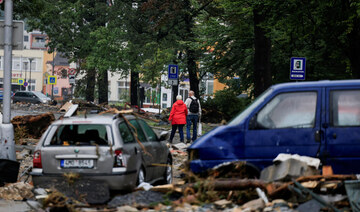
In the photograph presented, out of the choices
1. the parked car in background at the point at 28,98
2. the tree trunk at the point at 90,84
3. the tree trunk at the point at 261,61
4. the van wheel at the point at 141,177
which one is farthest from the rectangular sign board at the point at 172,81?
the parked car in background at the point at 28,98

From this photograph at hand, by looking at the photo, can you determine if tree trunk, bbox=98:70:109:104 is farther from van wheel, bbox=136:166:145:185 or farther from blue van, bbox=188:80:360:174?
blue van, bbox=188:80:360:174

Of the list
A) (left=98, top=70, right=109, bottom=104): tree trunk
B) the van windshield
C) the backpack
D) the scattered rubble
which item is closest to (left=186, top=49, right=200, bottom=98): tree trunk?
(left=98, top=70, right=109, bottom=104): tree trunk

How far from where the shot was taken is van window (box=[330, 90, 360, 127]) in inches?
356

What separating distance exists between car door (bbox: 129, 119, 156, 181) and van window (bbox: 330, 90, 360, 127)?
297 cm

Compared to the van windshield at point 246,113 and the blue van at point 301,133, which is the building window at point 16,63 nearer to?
the van windshield at point 246,113

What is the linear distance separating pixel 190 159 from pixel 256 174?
3.15ft

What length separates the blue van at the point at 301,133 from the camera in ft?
29.7

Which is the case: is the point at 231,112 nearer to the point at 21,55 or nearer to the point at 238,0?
the point at 238,0

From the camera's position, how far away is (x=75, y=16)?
46.9 metres

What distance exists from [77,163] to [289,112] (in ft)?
10.3

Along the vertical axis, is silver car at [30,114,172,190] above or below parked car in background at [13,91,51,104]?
above

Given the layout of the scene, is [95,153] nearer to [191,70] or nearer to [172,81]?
[172,81]

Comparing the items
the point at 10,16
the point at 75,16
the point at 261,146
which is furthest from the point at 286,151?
the point at 75,16

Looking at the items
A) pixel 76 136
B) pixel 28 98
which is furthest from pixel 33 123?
pixel 28 98
